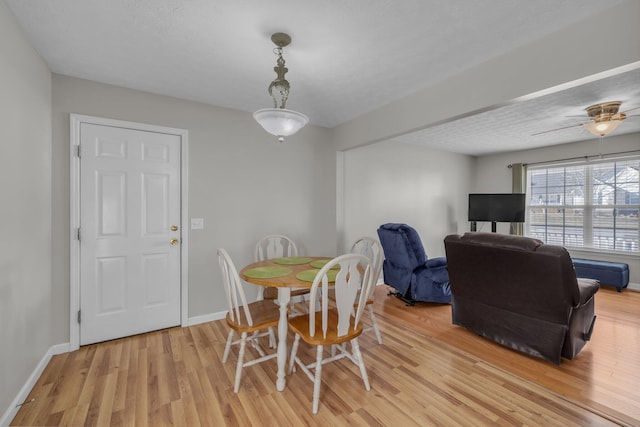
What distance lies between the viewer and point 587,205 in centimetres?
486

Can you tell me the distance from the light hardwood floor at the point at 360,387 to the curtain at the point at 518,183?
2.96m

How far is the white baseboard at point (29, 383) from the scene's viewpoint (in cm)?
162

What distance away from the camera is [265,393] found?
1.88 meters

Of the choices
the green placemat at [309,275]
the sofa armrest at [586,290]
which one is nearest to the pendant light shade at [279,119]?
the green placemat at [309,275]

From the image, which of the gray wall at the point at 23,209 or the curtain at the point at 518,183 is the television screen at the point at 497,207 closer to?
the curtain at the point at 518,183

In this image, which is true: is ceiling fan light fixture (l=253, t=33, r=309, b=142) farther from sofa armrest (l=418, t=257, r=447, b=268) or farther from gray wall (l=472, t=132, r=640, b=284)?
gray wall (l=472, t=132, r=640, b=284)

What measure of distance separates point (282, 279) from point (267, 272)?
0.83 ft

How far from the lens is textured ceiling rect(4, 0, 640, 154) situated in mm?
1615

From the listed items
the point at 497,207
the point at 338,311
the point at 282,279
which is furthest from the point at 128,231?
the point at 497,207

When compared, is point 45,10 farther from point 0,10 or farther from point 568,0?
point 568,0

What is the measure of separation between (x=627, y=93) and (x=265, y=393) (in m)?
4.31

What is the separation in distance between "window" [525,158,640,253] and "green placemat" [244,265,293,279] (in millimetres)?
5527

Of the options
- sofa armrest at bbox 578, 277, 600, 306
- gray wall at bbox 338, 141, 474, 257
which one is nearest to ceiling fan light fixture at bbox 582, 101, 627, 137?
sofa armrest at bbox 578, 277, 600, 306

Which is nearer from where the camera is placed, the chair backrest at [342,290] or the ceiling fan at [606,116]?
the chair backrest at [342,290]
